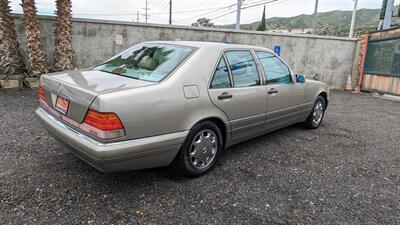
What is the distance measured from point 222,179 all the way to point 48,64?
7762 millimetres

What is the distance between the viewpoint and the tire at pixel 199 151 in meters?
2.77

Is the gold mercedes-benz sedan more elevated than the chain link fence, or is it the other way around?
the chain link fence

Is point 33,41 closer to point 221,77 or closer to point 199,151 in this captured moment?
point 221,77

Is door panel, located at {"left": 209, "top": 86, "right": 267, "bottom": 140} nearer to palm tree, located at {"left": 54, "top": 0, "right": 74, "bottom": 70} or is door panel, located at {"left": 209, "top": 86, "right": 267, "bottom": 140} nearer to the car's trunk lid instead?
the car's trunk lid

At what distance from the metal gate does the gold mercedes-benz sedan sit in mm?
7806

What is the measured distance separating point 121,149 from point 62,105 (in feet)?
2.85

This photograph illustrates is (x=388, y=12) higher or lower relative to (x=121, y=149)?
higher

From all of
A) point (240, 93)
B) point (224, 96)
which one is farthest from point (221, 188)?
point (240, 93)

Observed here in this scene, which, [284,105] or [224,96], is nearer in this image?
[224,96]

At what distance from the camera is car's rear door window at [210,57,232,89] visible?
3014 millimetres

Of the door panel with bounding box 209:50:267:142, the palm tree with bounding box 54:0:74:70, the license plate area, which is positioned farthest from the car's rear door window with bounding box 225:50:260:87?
the palm tree with bounding box 54:0:74:70

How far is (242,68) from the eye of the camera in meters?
3.44

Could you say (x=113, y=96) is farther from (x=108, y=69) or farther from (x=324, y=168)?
(x=324, y=168)

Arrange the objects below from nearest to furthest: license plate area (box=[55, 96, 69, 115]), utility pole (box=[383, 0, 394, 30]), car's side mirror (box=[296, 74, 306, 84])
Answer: license plate area (box=[55, 96, 69, 115]) < car's side mirror (box=[296, 74, 306, 84]) < utility pole (box=[383, 0, 394, 30])
